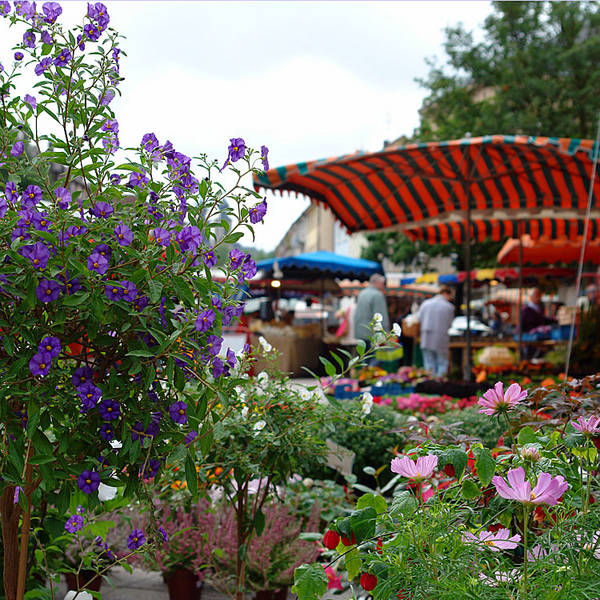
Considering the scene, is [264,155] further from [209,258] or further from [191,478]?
[191,478]

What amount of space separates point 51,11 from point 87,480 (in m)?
1.15

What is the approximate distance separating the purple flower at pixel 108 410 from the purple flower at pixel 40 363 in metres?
0.17

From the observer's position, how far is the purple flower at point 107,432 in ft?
5.17

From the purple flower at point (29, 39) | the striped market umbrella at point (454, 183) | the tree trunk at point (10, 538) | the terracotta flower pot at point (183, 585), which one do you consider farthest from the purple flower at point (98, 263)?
the striped market umbrella at point (454, 183)

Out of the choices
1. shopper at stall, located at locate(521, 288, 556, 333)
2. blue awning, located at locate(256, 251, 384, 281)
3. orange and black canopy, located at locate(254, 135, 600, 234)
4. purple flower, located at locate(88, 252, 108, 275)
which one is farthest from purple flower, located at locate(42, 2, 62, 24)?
blue awning, located at locate(256, 251, 384, 281)

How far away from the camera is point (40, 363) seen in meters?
1.44

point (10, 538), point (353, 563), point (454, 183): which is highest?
point (454, 183)

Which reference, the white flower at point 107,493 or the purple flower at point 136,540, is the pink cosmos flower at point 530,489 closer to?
the purple flower at point 136,540

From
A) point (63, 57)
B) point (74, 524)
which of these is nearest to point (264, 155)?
point (63, 57)

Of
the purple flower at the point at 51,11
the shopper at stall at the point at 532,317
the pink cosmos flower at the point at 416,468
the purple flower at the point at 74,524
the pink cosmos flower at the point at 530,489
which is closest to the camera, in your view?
the pink cosmos flower at the point at 530,489

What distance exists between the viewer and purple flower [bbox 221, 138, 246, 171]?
1.68 metres

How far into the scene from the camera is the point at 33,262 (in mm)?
1421

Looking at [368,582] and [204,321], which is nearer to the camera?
[368,582]

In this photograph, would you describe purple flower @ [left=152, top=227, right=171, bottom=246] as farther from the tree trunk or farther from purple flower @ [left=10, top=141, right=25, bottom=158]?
the tree trunk
